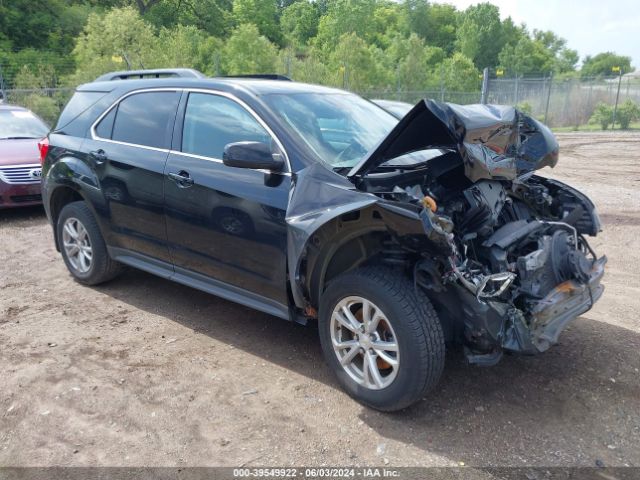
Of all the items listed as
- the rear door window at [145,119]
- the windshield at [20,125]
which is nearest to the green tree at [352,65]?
the windshield at [20,125]

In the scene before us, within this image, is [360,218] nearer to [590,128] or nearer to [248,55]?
[248,55]

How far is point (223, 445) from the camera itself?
9.82 feet

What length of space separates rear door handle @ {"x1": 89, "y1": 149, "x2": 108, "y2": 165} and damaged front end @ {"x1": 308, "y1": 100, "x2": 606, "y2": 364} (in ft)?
7.26

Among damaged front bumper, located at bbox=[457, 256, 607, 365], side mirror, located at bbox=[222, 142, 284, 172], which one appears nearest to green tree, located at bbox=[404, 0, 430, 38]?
side mirror, located at bbox=[222, 142, 284, 172]

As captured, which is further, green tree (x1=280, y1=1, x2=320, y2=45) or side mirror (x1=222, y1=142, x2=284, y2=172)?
green tree (x1=280, y1=1, x2=320, y2=45)

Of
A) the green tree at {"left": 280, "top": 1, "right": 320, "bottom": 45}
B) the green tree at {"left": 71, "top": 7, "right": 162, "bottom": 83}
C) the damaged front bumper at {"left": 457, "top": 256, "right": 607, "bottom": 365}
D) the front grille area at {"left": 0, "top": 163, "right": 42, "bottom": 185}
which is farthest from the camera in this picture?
the green tree at {"left": 280, "top": 1, "right": 320, "bottom": 45}

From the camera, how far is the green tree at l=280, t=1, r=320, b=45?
71.3m

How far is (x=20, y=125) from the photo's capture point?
9242 millimetres

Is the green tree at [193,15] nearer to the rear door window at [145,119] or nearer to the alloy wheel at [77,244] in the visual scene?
the alloy wheel at [77,244]

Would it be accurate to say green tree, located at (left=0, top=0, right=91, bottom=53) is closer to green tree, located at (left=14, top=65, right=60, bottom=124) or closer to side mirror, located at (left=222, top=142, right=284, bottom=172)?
green tree, located at (left=14, top=65, right=60, bottom=124)

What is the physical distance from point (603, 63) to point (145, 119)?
374ft

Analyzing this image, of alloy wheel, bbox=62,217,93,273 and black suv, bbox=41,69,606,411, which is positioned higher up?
black suv, bbox=41,69,606,411

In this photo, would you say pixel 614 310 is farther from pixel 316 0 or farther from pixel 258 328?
pixel 316 0

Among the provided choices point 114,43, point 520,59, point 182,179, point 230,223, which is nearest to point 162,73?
point 182,179
